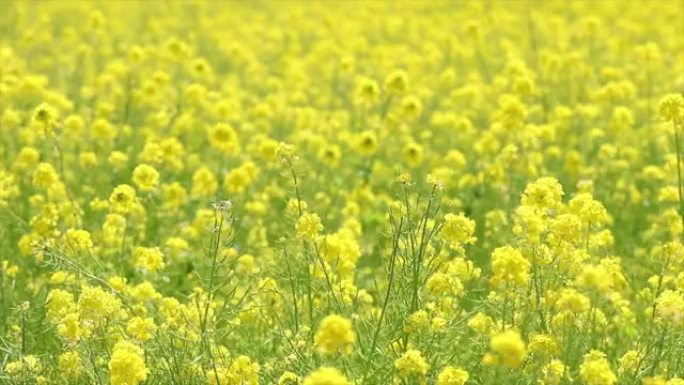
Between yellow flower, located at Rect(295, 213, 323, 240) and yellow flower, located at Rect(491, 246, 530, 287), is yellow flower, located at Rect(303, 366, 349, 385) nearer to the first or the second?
yellow flower, located at Rect(491, 246, 530, 287)

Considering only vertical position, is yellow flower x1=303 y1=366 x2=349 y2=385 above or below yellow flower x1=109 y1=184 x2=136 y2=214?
below

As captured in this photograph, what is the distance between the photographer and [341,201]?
7.64 meters

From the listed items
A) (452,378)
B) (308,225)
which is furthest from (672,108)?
(452,378)

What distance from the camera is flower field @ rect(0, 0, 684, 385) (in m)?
3.96

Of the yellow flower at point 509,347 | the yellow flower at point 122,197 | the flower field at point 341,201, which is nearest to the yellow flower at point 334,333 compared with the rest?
the flower field at point 341,201

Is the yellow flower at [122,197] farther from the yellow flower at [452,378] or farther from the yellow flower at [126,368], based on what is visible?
the yellow flower at [452,378]

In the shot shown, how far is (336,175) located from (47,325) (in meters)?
3.74

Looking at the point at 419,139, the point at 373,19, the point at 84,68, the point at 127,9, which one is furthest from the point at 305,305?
the point at 127,9

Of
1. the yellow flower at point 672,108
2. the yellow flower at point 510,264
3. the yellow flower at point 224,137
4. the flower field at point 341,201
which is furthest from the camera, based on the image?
the yellow flower at point 224,137

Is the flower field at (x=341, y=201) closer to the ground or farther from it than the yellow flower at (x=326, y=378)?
farther from it

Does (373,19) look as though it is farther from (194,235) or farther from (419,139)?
(194,235)

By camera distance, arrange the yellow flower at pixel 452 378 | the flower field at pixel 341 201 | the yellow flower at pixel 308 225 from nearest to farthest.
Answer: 1. the yellow flower at pixel 452 378
2. the flower field at pixel 341 201
3. the yellow flower at pixel 308 225

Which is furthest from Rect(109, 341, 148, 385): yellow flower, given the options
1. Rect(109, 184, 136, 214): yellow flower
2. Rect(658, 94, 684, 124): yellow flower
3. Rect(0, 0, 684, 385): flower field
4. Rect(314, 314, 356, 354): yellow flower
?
Rect(658, 94, 684, 124): yellow flower

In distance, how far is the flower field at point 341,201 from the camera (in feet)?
13.0
